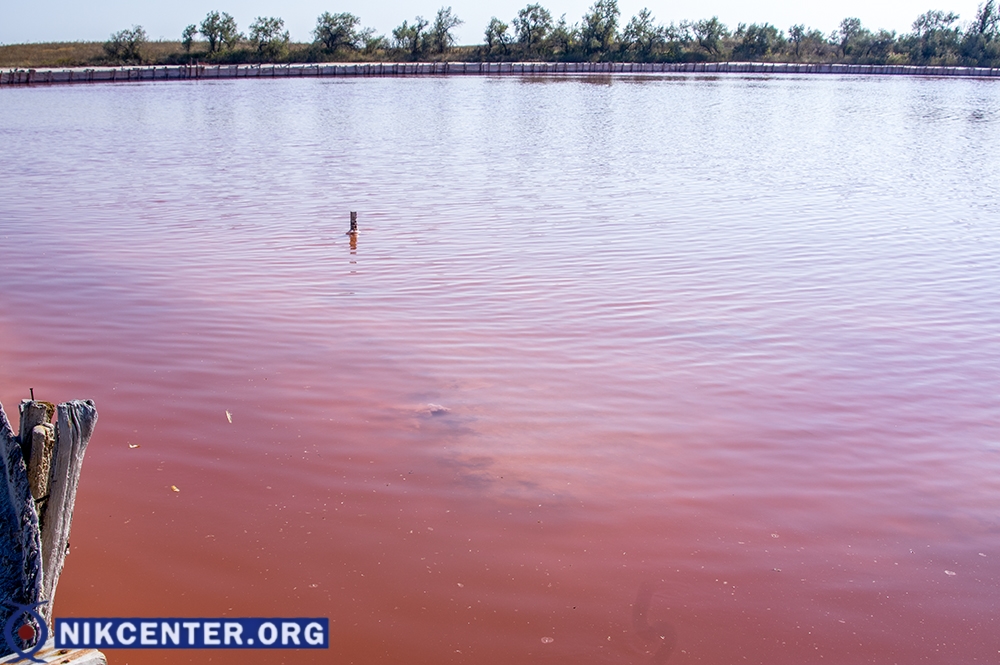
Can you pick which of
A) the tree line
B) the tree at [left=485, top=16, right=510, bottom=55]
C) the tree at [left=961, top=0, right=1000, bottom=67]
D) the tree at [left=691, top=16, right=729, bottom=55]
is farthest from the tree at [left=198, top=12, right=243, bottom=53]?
the tree at [left=961, top=0, right=1000, bottom=67]

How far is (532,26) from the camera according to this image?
92.0m

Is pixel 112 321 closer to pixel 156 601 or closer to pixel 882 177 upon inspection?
pixel 156 601

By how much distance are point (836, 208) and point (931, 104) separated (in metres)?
30.9

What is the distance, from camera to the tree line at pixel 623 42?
8369 centimetres

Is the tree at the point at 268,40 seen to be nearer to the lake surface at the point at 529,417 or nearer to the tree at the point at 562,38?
the tree at the point at 562,38

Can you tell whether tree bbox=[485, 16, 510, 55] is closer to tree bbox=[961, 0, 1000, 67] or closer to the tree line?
the tree line

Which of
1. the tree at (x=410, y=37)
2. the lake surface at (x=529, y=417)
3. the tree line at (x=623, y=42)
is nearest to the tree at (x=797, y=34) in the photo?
the tree line at (x=623, y=42)

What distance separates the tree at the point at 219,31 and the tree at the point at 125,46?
6.13 m

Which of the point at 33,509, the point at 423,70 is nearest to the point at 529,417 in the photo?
the point at 33,509

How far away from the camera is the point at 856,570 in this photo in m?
4.07

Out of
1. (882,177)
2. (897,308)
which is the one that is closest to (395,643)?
(897,308)

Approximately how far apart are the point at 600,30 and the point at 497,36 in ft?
36.9

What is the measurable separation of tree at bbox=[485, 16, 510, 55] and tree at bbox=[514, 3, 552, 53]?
161 centimetres

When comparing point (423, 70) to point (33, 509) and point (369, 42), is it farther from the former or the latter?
point (33, 509)
